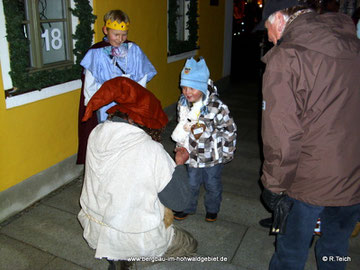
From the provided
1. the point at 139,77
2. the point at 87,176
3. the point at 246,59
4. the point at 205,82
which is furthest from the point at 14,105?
the point at 246,59

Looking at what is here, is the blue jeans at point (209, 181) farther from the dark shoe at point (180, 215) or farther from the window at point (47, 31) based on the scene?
the window at point (47, 31)

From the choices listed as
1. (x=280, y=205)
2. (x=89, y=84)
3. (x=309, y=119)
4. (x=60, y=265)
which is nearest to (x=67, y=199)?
(x=60, y=265)

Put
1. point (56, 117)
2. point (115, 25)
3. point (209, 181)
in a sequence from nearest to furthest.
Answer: point (209, 181) < point (115, 25) < point (56, 117)

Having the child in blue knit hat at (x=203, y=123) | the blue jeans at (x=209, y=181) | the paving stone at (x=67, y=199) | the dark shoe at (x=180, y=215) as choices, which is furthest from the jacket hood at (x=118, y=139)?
the paving stone at (x=67, y=199)

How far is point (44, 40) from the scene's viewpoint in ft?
15.0

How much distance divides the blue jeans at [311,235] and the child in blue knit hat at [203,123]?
4.03 ft

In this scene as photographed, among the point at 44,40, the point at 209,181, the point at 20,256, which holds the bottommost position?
the point at 20,256

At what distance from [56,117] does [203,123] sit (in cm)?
211

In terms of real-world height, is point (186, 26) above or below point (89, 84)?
above

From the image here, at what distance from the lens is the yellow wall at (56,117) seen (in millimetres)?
4062

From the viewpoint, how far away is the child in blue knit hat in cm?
349

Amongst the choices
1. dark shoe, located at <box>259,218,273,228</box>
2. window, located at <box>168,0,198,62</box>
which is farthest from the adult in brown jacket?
window, located at <box>168,0,198,62</box>

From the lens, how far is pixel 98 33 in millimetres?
5184

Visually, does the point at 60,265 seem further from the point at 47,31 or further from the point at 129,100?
the point at 47,31
